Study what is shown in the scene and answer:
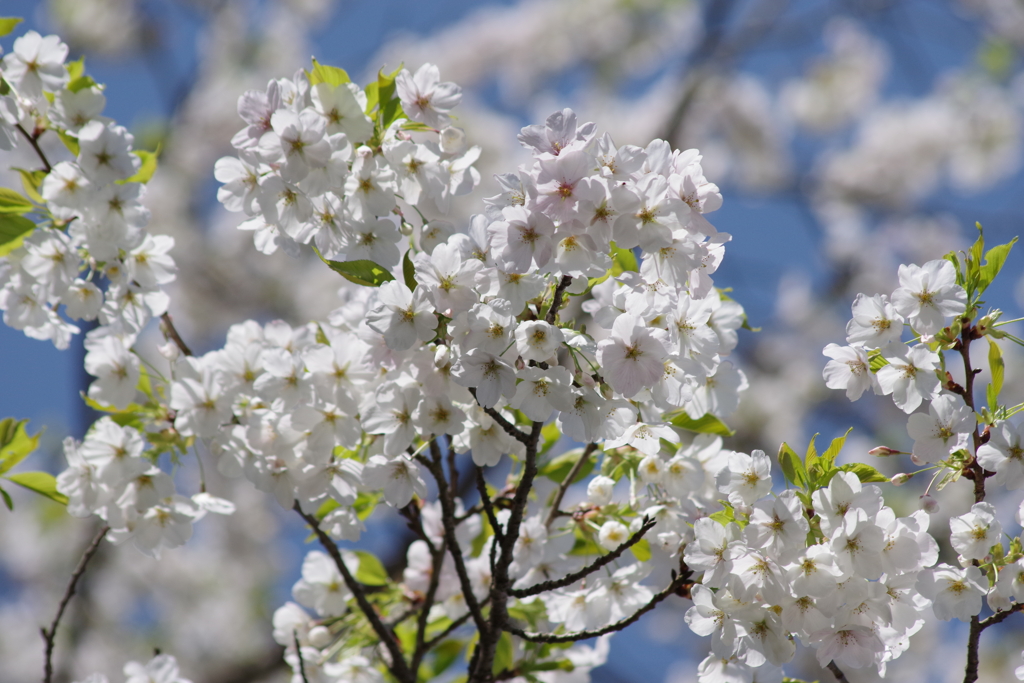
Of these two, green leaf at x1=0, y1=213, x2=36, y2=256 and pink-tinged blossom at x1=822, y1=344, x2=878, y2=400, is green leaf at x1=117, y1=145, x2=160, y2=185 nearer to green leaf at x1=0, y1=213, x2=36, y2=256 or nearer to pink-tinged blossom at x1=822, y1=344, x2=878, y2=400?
green leaf at x1=0, y1=213, x2=36, y2=256

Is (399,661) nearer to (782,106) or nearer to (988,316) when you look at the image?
(988,316)

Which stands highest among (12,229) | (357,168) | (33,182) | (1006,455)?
(33,182)

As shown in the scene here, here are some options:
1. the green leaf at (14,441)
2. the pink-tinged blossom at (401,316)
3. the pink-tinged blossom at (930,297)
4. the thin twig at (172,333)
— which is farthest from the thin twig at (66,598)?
the pink-tinged blossom at (930,297)

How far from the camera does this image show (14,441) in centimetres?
156

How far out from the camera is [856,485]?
1.19 m

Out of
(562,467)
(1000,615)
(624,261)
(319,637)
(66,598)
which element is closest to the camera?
(1000,615)

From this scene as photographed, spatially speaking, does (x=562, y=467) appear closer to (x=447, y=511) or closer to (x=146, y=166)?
(x=447, y=511)

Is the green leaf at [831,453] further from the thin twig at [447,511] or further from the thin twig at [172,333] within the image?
the thin twig at [172,333]

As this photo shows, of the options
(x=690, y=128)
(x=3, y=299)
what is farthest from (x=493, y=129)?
(x=3, y=299)

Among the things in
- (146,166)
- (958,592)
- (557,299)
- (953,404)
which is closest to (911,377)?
(953,404)

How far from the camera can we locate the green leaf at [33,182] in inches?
64.9

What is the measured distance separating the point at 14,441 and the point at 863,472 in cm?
151

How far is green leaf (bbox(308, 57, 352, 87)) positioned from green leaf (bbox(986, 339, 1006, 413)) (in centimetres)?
114

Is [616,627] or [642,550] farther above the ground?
[642,550]
